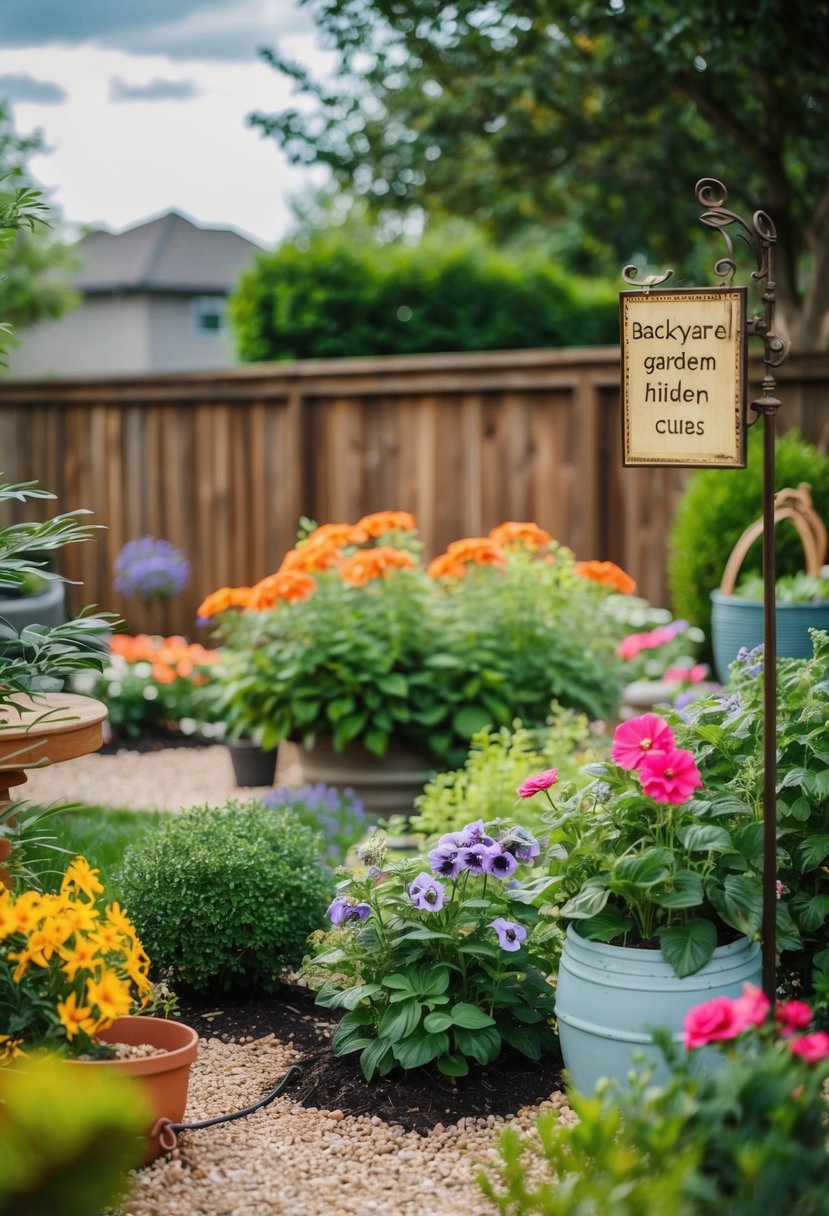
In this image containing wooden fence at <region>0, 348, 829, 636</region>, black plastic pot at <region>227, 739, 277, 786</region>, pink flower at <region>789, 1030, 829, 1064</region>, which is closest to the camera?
pink flower at <region>789, 1030, 829, 1064</region>

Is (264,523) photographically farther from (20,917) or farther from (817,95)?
(20,917)

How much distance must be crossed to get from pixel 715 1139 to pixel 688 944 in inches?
23.7

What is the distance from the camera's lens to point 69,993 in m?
2.11

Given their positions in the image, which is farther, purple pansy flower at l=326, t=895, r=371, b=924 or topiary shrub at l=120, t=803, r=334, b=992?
topiary shrub at l=120, t=803, r=334, b=992

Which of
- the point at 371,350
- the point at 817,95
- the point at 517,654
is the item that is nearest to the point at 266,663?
the point at 517,654

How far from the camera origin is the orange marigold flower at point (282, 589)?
4535 mm

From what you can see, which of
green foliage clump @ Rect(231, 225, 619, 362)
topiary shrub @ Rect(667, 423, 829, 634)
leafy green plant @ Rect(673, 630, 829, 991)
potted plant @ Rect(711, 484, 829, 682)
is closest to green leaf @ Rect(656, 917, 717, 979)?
leafy green plant @ Rect(673, 630, 829, 991)

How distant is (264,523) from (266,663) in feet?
9.72

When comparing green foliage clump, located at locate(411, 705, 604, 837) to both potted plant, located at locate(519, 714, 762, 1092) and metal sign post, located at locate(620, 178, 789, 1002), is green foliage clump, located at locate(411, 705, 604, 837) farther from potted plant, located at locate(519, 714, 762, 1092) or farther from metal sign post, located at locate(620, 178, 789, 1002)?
metal sign post, located at locate(620, 178, 789, 1002)

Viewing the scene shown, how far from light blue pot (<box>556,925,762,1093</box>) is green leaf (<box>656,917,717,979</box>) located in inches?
1.1

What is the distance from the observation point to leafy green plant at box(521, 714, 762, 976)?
2240 millimetres

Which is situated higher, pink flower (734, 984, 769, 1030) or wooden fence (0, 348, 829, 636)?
wooden fence (0, 348, 829, 636)

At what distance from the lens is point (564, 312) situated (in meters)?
12.9

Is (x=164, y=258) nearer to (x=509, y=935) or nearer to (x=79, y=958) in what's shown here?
(x=509, y=935)
